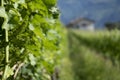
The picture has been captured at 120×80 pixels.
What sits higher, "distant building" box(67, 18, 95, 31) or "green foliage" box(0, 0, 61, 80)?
"green foliage" box(0, 0, 61, 80)

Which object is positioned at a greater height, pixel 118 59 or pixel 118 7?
pixel 118 59

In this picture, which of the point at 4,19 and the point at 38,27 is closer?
the point at 4,19

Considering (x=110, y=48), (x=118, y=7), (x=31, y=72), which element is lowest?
(x=118, y=7)

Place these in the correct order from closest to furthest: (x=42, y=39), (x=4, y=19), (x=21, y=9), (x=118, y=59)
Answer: (x=4, y=19), (x=21, y=9), (x=42, y=39), (x=118, y=59)

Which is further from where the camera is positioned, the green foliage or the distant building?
the distant building

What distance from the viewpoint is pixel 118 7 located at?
196250 millimetres

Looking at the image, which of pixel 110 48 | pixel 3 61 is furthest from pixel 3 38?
pixel 110 48

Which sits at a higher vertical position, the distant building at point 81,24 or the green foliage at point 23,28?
the green foliage at point 23,28

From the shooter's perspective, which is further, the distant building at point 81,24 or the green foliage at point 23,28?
the distant building at point 81,24

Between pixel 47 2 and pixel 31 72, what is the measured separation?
968 millimetres

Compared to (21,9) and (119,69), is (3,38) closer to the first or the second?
(21,9)

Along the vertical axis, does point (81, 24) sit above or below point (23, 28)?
below

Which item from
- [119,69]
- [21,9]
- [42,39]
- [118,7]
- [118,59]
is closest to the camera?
[21,9]

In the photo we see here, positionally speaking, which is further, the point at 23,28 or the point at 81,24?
the point at 81,24
